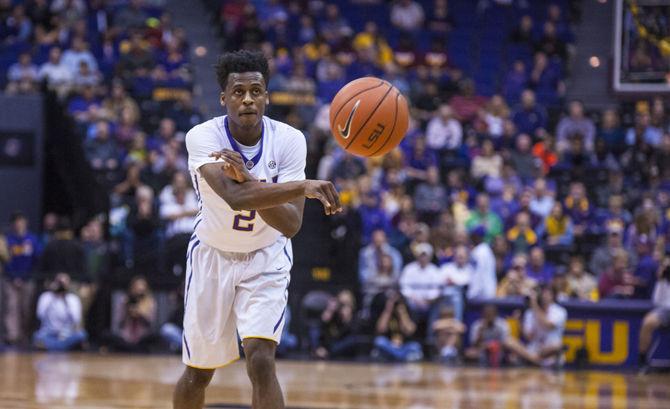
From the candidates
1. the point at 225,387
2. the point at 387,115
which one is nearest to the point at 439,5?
the point at 225,387

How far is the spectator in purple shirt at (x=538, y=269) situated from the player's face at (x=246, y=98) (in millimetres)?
10997

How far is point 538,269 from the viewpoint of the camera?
1733cm

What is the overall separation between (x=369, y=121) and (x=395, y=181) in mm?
11952

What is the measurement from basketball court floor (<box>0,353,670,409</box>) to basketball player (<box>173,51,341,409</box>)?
11.6ft

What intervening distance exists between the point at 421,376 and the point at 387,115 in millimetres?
7628

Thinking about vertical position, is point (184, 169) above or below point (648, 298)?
above

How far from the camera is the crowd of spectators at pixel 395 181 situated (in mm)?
16875

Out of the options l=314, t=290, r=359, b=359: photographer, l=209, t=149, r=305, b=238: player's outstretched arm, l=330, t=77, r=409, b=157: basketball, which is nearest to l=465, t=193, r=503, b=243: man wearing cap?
l=314, t=290, r=359, b=359: photographer

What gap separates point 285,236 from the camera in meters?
6.88

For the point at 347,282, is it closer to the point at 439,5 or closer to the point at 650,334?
the point at 650,334

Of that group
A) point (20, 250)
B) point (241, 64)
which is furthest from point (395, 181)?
point (241, 64)

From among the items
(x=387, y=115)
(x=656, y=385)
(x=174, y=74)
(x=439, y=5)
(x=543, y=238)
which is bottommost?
(x=656, y=385)

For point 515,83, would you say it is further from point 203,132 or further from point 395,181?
point 203,132

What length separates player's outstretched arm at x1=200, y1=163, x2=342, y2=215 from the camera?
19.6 feet
